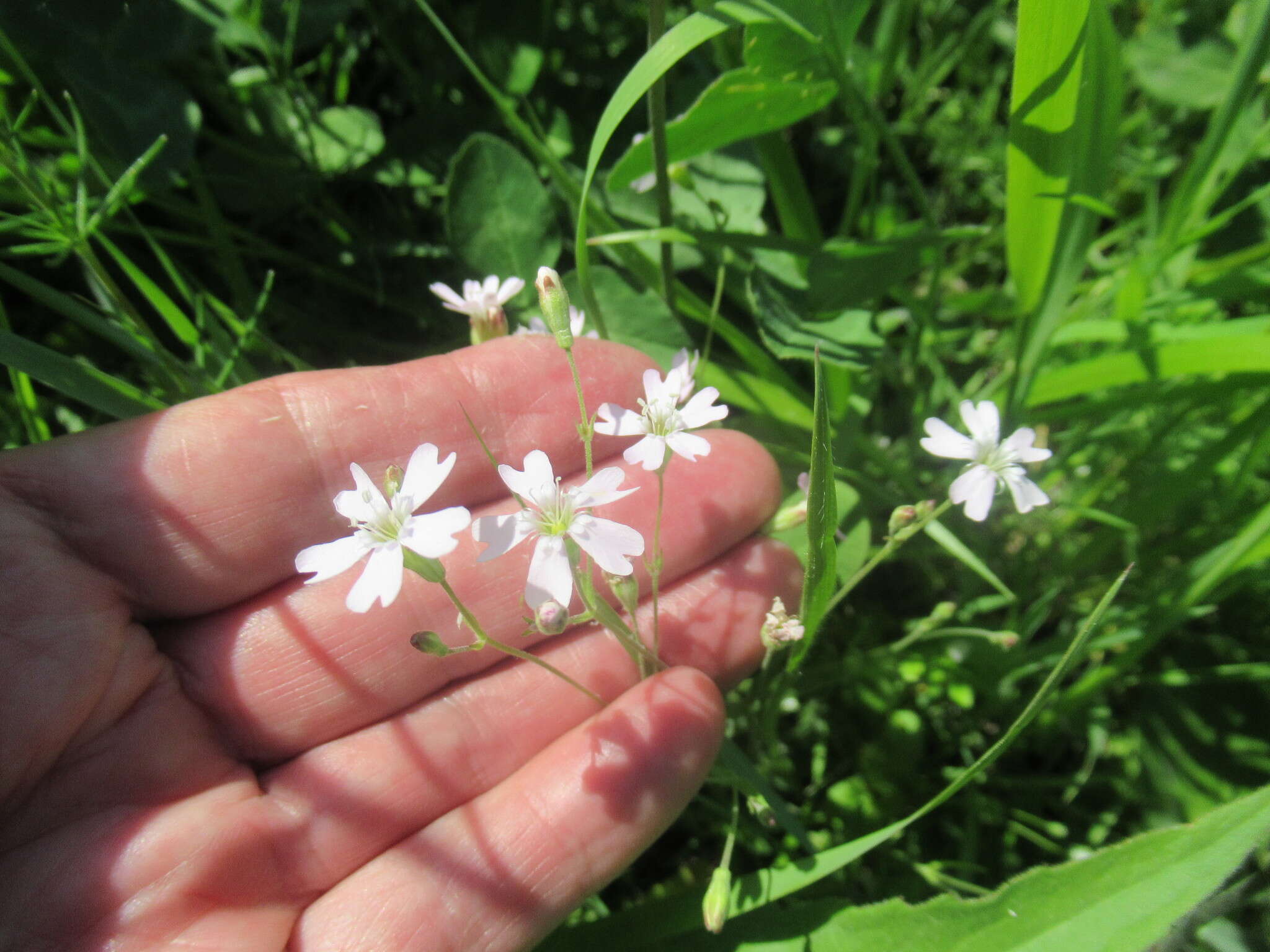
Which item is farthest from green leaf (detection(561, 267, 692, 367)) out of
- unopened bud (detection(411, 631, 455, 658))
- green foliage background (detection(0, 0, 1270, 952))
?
unopened bud (detection(411, 631, 455, 658))

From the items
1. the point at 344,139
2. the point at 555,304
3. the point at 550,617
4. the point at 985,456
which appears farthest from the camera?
the point at 344,139

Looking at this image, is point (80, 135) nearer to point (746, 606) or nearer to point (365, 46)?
point (365, 46)

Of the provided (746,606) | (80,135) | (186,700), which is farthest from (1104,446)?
(80,135)

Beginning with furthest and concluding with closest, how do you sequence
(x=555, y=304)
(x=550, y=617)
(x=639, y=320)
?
A: (x=639, y=320), (x=555, y=304), (x=550, y=617)

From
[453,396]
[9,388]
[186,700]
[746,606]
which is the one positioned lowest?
[746,606]

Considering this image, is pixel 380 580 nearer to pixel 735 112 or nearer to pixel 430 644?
pixel 430 644

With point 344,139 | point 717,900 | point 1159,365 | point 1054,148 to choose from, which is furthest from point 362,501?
point 1159,365

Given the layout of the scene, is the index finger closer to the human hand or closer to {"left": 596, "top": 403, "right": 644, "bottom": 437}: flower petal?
the human hand

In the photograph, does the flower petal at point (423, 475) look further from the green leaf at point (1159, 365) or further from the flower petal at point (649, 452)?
the green leaf at point (1159, 365)
